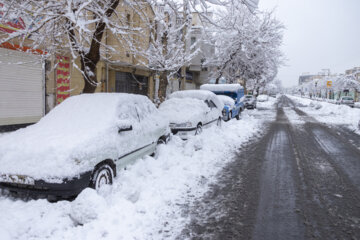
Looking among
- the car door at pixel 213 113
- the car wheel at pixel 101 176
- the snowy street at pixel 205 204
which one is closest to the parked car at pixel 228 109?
the car door at pixel 213 113

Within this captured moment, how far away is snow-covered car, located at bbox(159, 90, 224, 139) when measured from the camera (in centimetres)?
868

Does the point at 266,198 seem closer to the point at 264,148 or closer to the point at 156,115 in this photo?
the point at 156,115

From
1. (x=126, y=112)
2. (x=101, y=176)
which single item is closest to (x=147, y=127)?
(x=126, y=112)

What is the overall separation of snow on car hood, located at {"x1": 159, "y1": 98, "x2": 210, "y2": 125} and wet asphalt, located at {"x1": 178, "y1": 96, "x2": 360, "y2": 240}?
92.9 inches

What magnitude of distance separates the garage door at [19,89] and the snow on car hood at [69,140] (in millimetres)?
6290

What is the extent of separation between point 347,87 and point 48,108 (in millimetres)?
63948

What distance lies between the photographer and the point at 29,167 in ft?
11.8

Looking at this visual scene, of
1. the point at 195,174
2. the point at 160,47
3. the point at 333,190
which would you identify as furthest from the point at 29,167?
the point at 160,47

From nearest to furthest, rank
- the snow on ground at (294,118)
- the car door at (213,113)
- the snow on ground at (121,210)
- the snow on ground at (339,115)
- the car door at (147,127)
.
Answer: the snow on ground at (121,210)
the car door at (147,127)
the car door at (213,113)
the snow on ground at (294,118)
the snow on ground at (339,115)

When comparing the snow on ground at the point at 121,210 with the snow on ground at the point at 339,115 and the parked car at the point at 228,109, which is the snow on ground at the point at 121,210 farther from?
the snow on ground at the point at 339,115

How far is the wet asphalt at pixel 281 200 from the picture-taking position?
11.3 ft

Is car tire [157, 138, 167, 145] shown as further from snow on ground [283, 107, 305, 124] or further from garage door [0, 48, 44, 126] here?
snow on ground [283, 107, 305, 124]

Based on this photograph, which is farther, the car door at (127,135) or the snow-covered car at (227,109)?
the snow-covered car at (227,109)

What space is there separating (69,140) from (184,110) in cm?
588
